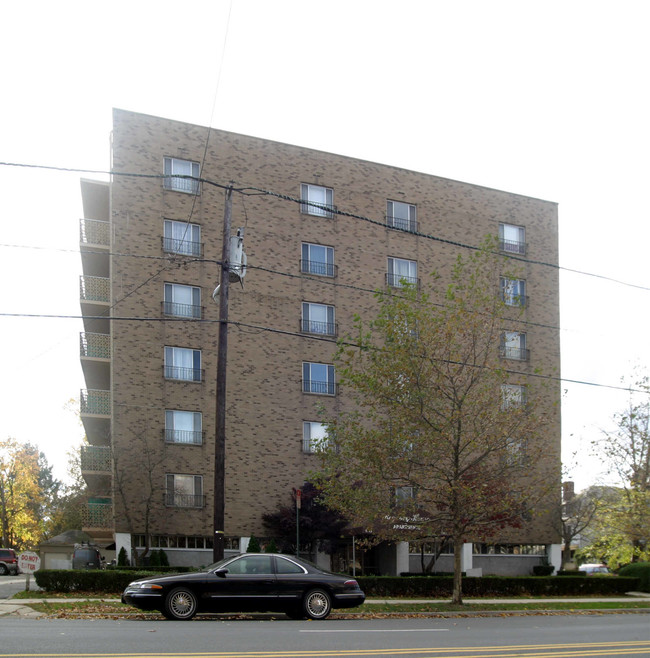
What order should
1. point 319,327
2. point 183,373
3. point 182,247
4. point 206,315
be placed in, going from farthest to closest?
point 319,327 → point 182,247 → point 206,315 → point 183,373

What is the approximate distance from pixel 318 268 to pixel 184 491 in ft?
38.5

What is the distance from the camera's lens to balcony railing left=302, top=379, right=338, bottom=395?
38938 millimetres

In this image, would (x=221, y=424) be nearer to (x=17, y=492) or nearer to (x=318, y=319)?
(x=318, y=319)

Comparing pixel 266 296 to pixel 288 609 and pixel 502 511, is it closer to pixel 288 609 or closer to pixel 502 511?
pixel 502 511

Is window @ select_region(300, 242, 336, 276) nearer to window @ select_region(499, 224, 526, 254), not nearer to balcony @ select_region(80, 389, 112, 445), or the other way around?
window @ select_region(499, 224, 526, 254)

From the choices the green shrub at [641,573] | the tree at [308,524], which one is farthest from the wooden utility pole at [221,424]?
the green shrub at [641,573]

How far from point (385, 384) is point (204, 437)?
14.6 meters

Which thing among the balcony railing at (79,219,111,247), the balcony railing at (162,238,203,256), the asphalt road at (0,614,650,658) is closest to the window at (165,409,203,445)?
the balcony railing at (162,238,203,256)

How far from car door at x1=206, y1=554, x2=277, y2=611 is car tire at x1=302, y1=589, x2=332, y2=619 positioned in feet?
2.33

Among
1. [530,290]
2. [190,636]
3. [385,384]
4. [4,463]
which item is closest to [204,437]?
[385,384]

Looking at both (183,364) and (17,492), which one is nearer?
(183,364)

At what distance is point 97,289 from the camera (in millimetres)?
37125

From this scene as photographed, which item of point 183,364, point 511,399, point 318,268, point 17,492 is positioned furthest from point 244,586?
point 17,492

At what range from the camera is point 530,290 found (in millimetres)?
44938
